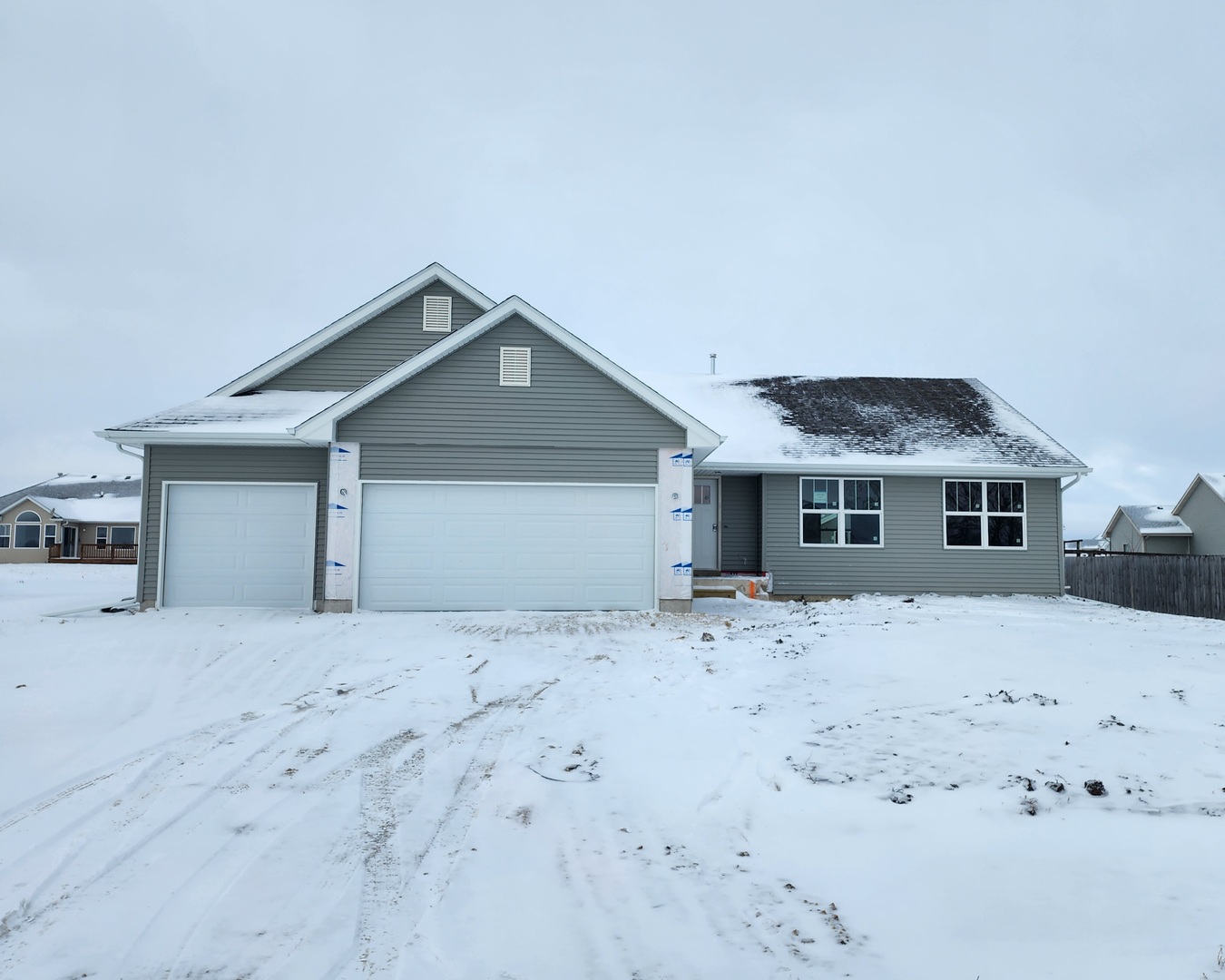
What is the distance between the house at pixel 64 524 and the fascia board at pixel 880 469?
40.9 m

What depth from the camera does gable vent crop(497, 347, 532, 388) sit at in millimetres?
13680

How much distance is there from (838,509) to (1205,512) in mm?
31859

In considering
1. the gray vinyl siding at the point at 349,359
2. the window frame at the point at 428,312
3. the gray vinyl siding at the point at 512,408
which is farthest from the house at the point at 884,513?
the gray vinyl siding at the point at 349,359

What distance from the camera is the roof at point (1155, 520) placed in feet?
130

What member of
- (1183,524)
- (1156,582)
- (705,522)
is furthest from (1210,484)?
(705,522)

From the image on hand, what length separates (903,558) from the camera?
55.3 feet

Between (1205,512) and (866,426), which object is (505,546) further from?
(1205,512)

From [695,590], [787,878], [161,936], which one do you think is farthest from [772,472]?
[161,936]

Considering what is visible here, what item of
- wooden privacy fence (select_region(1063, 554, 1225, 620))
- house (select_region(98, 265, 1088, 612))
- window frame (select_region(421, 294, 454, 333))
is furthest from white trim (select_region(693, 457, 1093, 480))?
window frame (select_region(421, 294, 454, 333))

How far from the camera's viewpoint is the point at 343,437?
43.7 ft

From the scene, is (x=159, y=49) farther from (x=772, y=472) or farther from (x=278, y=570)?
(x=772, y=472)

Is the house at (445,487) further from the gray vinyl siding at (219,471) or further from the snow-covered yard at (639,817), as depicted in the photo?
the snow-covered yard at (639,817)

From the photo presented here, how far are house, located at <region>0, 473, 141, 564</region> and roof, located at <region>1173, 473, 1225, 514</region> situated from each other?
5808cm

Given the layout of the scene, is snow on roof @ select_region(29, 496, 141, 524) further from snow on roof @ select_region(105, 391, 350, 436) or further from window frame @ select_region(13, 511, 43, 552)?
snow on roof @ select_region(105, 391, 350, 436)
